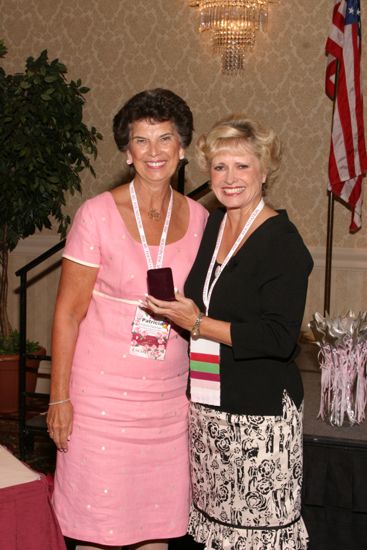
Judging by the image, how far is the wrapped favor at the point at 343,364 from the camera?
3.50 meters

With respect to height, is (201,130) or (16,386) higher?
(201,130)

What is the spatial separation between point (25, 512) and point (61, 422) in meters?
0.49

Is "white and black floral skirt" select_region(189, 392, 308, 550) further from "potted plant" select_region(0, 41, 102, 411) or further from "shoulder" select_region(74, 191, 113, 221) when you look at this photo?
"potted plant" select_region(0, 41, 102, 411)

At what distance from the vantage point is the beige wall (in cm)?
623

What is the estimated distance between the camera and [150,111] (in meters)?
2.74

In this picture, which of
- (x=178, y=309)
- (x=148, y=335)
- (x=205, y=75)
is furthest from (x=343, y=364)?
(x=205, y=75)

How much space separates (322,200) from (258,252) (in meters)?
3.80

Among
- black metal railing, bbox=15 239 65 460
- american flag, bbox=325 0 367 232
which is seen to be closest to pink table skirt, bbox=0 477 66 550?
black metal railing, bbox=15 239 65 460

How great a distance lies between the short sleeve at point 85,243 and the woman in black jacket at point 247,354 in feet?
0.85

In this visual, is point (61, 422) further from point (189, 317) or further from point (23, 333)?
point (23, 333)

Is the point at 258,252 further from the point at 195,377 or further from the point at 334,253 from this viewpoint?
the point at 334,253

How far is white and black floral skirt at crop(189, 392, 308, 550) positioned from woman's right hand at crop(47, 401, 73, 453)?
40cm

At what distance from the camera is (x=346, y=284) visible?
20.5 feet

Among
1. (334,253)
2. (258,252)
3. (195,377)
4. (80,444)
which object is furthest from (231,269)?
(334,253)
